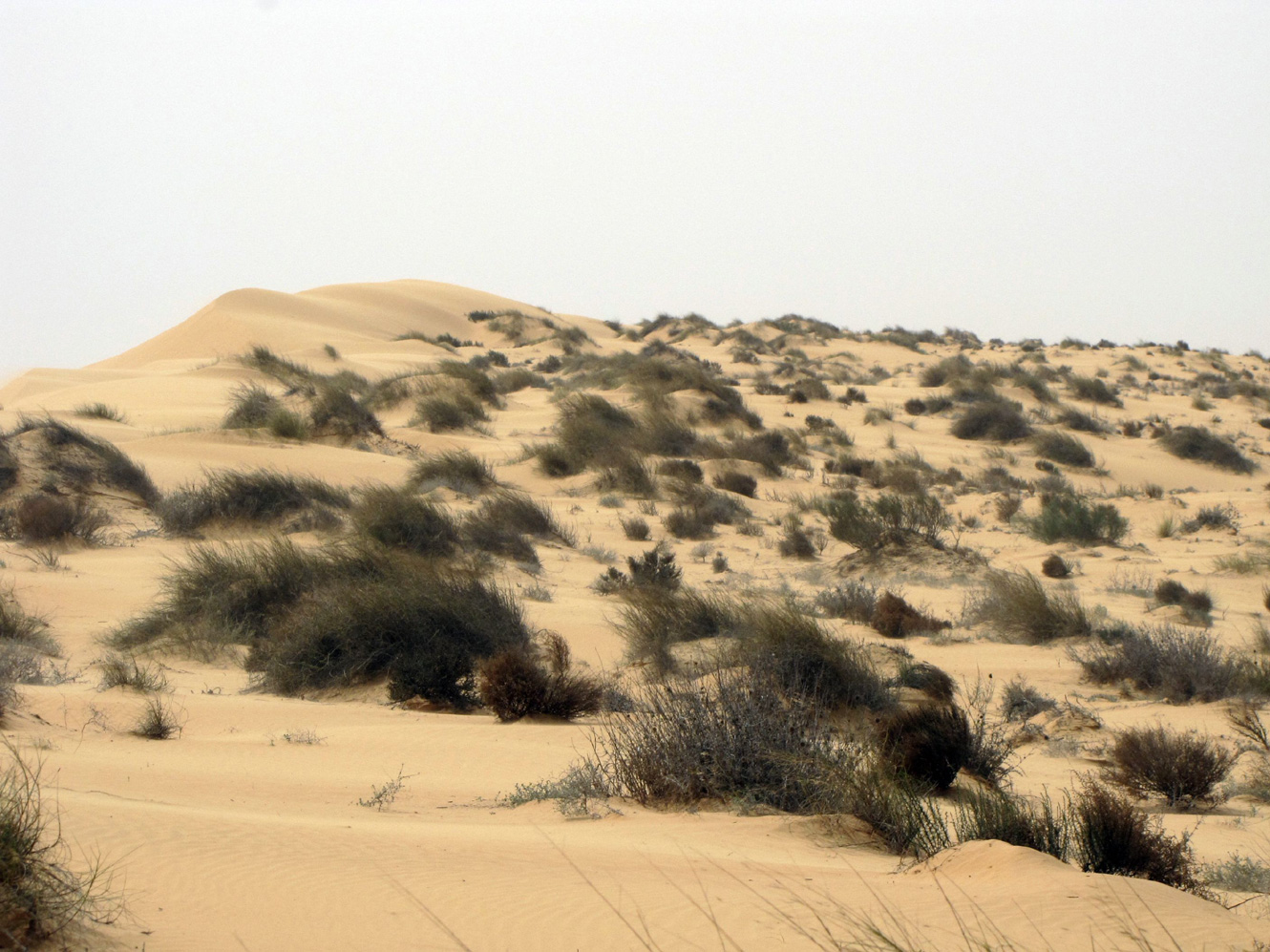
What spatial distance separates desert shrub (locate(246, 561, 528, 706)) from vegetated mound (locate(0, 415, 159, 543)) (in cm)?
655

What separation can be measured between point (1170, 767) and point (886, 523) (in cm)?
975

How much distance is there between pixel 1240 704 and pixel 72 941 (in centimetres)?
907

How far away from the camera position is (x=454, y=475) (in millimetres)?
20828

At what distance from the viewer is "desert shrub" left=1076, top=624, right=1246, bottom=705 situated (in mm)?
9719

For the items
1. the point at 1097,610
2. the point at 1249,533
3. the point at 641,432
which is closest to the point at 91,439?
the point at 641,432

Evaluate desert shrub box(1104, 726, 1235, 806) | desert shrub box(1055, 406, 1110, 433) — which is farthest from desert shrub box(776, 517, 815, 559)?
desert shrub box(1055, 406, 1110, 433)

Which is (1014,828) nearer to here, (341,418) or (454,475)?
(454,475)

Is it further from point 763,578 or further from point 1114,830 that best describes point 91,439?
point 1114,830

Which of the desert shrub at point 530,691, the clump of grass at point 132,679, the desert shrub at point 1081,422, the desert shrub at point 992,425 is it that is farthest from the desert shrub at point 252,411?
the desert shrub at point 1081,422

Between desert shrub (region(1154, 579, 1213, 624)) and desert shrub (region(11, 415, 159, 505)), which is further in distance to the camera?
desert shrub (region(11, 415, 159, 505))

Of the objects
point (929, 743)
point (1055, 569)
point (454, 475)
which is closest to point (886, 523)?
point (1055, 569)

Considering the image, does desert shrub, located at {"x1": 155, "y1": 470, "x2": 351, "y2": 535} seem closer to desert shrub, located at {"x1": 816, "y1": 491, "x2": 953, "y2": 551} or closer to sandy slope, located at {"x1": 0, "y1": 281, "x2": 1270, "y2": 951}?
sandy slope, located at {"x1": 0, "y1": 281, "x2": 1270, "y2": 951}

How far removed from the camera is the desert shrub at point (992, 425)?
2947cm

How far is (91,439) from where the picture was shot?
1925cm
